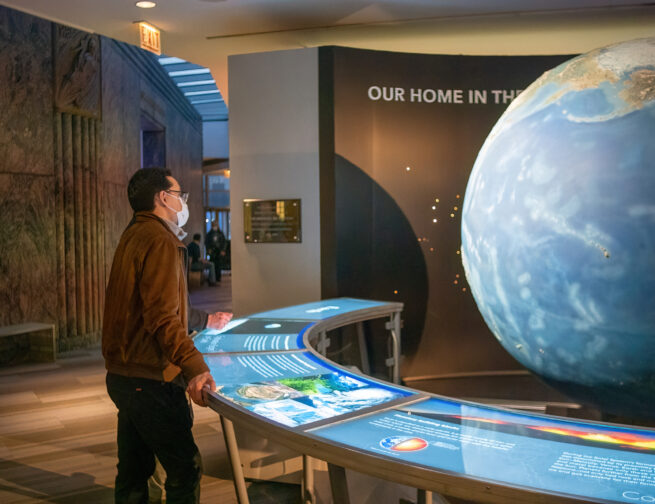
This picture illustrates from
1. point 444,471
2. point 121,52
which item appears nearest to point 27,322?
point 121,52

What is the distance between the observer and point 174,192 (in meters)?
2.50

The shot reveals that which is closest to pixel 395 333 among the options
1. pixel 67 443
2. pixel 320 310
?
pixel 320 310

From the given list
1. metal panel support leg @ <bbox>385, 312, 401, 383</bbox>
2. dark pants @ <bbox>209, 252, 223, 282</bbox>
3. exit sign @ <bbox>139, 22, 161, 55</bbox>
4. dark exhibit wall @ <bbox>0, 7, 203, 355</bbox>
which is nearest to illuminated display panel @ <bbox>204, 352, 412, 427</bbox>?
metal panel support leg @ <bbox>385, 312, 401, 383</bbox>

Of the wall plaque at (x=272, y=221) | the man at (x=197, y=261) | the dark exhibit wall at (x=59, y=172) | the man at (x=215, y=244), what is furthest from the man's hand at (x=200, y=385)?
the man at (x=215, y=244)

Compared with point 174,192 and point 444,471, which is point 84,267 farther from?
point 444,471

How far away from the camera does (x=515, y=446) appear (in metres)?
1.77

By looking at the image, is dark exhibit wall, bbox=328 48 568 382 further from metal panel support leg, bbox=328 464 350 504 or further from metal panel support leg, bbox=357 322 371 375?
metal panel support leg, bbox=328 464 350 504

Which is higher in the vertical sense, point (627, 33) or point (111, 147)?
point (627, 33)

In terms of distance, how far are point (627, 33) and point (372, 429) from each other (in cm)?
614

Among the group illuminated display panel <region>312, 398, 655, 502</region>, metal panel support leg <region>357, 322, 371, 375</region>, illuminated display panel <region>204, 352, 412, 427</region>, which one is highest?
illuminated display panel <region>204, 352, 412, 427</region>

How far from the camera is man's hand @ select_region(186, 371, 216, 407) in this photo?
7.00 ft

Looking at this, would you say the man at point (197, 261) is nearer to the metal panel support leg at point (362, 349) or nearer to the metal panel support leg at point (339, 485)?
the metal panel support leg at point (362, 349)

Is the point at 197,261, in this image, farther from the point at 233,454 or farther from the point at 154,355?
the point at 154,355

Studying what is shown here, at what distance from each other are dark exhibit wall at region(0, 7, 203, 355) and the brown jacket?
5.31m
